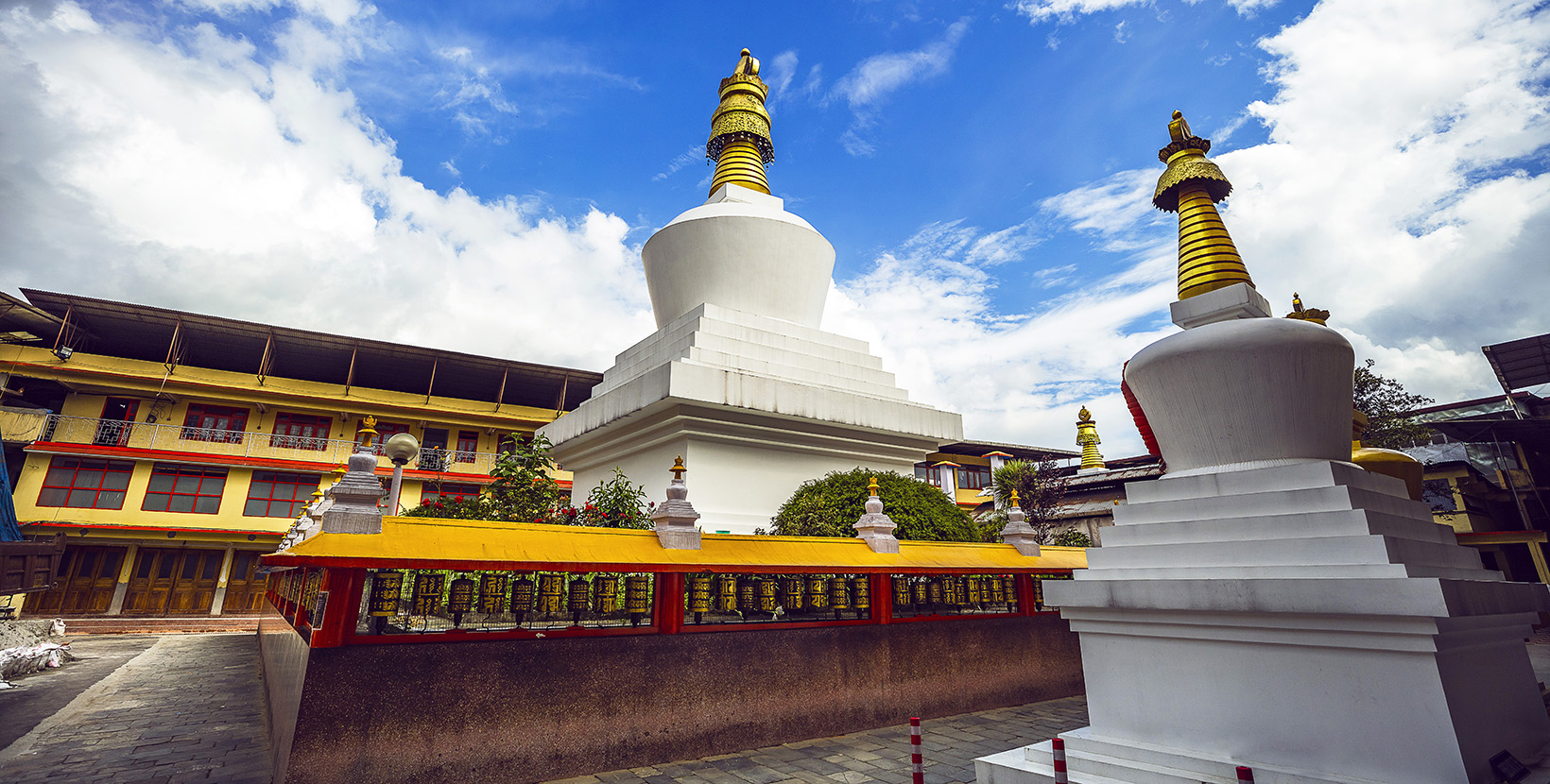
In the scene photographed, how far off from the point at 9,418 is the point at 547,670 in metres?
27.2

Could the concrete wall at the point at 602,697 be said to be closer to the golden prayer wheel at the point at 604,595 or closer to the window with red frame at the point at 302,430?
the golden prayer wheel at the point at 604,595

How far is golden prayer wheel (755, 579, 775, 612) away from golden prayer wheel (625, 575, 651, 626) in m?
1.11

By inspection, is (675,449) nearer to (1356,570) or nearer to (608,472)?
(608,472)

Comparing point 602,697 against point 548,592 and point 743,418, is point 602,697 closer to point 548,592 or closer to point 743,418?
point 548,592

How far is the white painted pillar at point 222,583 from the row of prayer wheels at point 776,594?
2504 cm

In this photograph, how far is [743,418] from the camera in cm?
1006

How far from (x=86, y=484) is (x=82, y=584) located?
10.4ft

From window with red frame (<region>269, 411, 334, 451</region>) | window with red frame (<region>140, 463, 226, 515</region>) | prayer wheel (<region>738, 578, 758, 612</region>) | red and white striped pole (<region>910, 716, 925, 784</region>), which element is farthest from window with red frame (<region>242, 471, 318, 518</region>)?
red and white striped pole (<region>910, 716, 925, 784</region>)

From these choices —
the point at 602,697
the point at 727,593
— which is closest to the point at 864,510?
the point at 727,593

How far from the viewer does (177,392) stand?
80.9 feet

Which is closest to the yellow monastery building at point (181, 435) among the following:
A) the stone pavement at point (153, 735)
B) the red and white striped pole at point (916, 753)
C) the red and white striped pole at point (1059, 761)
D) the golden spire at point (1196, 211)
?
the stone pavement at point (153, 735)

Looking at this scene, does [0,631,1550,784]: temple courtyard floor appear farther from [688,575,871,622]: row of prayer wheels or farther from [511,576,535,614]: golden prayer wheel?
[511,576,535,614]: golden prayer wheel

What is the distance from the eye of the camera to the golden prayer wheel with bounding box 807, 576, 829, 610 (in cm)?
698

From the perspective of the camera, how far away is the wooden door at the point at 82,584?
21250 millimetres
